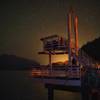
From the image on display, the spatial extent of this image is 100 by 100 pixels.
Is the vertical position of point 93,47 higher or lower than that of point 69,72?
higher

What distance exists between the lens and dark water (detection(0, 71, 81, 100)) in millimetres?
66000

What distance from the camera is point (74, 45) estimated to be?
127 ft

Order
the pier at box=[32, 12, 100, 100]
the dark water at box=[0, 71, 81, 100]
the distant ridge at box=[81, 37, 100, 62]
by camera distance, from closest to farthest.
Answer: the pier at box=[32, 12, 100, 100], the distant ridge at box=[81, 37, 100, 62], the dark water at box=[0, 71, 81, 100]

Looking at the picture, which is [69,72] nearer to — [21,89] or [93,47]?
[93,47]

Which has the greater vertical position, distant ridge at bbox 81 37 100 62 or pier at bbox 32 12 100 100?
distant ridge at bbox 81 37 100 62

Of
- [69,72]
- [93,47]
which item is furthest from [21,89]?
[69,72]

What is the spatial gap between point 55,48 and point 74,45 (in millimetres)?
3605

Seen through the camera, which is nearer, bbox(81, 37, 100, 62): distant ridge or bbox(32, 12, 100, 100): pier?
bbox(32, 12, 100, 100): pier

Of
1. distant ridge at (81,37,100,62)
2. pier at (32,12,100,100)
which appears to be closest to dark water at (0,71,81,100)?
distant ridge at (81,37,100,62)

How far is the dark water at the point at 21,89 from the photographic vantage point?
2598 inches

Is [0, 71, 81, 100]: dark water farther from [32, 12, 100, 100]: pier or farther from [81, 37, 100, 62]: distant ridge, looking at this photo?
[32, 12, 100, 100]: pier

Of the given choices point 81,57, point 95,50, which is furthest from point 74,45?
point 95,50

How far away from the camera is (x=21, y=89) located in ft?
261

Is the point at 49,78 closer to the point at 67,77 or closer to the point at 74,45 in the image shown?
the point at 67,77
